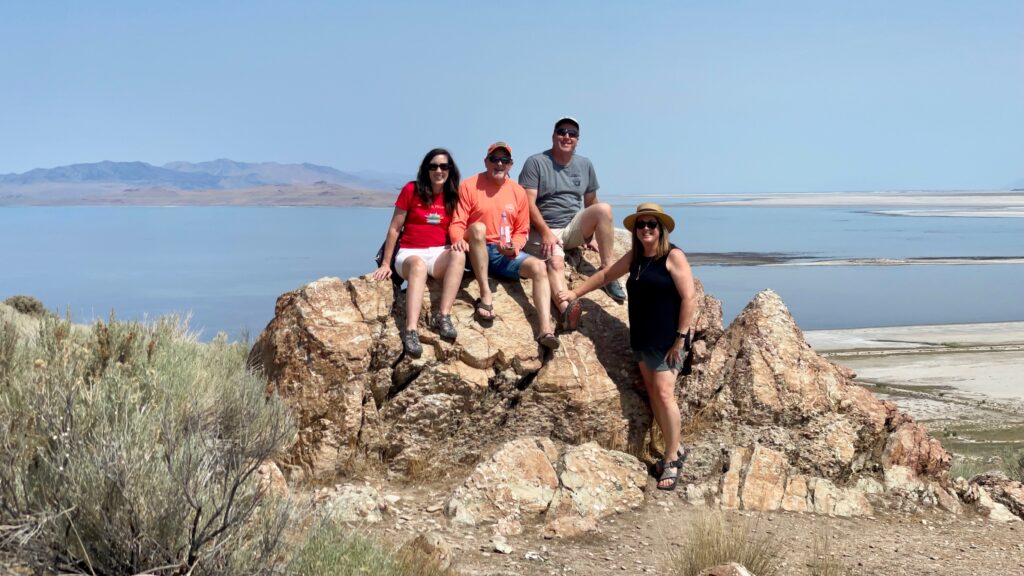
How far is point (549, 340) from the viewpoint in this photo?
26.0 feet

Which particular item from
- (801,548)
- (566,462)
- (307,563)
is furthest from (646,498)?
(307,563)

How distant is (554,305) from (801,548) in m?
2.73

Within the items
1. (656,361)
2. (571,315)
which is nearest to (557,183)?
(571,315)

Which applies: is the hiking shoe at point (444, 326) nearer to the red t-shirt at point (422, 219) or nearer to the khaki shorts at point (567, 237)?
the red t-shirt at point (422, 219)

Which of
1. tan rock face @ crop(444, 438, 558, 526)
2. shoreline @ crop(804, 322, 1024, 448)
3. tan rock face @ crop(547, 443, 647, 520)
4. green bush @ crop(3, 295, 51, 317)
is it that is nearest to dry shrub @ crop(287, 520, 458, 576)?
tan rock face @ crop(444, 438, 558, 526)

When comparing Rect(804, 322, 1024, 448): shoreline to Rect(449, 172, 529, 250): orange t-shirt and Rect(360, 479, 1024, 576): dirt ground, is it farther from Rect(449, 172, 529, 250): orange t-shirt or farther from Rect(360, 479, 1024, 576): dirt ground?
Rect(449, 172, 529, 250): orange t-shirt

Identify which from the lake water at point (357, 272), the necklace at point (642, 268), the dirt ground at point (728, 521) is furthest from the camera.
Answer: the lake water at point (357, 272)

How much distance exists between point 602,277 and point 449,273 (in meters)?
1.20

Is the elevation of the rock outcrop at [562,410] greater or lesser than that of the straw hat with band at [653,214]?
lesser

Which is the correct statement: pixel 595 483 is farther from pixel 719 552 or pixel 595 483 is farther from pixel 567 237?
pixel 567 237

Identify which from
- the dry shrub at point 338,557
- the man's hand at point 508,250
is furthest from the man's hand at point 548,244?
the dry shrub at point 338,557

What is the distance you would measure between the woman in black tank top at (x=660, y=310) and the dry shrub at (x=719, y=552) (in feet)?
4.34

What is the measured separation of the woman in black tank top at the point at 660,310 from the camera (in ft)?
24.7

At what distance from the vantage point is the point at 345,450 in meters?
7.68
